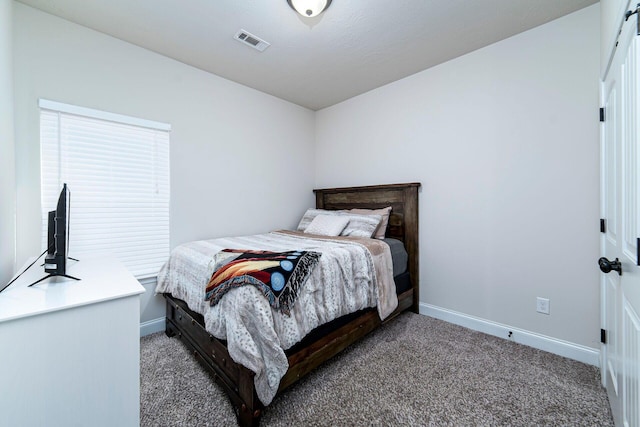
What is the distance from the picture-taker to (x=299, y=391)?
5.40 ft

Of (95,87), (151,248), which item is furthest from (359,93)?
(151,248)

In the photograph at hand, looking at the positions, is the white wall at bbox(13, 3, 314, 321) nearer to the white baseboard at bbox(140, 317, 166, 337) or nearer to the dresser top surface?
the white baseboard at bbox(140, 317, 166, 337)

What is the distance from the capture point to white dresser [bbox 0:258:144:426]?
86 cm

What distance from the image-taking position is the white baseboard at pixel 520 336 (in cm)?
193

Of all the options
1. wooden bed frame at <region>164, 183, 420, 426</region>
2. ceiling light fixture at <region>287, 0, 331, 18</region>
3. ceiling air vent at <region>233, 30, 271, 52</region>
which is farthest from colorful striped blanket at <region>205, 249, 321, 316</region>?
ceiling air vent at <region>233, 30, 271, 52</region>

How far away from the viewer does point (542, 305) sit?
6.97 ft

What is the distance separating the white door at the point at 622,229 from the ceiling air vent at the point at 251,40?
223 cm

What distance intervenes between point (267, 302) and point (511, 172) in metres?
2.22

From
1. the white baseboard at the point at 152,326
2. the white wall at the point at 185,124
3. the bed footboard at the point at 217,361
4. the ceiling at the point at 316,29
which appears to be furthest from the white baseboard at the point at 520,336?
the white baseboard at the point at 152,326

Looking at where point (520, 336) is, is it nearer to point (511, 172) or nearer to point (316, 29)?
point (511, 172)

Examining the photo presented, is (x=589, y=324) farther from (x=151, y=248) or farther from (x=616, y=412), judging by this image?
(x=151, y=248)

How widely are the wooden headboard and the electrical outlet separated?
3.25 feet

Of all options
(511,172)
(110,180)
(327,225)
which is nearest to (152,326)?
(110,180)

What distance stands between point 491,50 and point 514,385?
2618mm
